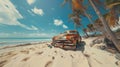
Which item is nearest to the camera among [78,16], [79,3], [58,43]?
[79,3]

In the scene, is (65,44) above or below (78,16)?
below

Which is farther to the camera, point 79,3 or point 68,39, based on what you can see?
point 68,39

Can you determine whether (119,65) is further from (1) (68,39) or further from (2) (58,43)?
(2) (58,43)

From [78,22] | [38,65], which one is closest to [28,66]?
[38,65]

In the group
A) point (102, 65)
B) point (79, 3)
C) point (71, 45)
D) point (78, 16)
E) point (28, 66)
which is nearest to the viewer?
point (28, 66)

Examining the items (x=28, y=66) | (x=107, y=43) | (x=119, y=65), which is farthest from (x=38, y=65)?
Result: (x=107, y=43)

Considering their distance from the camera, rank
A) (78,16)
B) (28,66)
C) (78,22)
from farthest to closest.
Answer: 1. (78,22)
2. (78,16)
3. (28,66)

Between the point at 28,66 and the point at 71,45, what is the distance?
5.36 m

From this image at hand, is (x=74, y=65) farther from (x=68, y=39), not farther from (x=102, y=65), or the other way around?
(x=68, y=39)

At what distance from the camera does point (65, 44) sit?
10.2 meters

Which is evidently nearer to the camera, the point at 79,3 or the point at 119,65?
the point at 119,65

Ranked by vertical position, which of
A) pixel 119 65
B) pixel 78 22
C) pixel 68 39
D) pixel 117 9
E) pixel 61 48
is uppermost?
pixel 78 22

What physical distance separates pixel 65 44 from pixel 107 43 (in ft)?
13.0

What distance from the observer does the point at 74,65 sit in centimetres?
564
